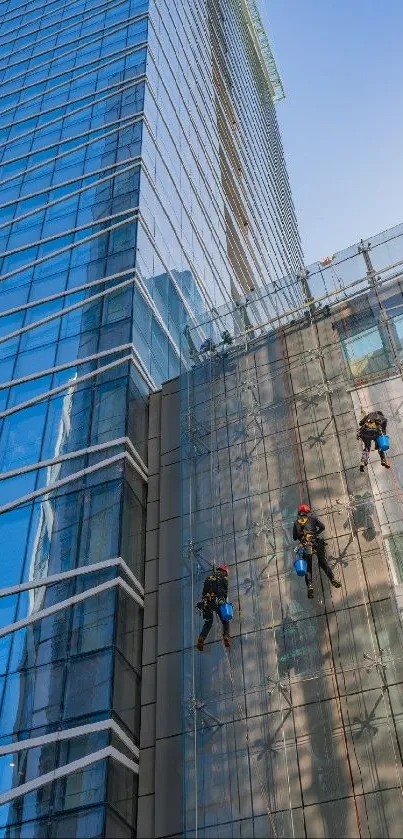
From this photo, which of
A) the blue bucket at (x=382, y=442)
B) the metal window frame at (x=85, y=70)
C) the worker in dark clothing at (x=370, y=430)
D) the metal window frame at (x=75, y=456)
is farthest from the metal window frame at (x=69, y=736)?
the metal window frame at (x=85, y=70)

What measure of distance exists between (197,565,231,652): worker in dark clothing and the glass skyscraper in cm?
184

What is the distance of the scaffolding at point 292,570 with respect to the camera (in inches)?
581

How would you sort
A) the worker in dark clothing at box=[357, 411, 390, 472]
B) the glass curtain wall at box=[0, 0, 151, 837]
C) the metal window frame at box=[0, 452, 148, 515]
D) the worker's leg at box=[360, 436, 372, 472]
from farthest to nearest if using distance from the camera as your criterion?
the metal window frame at box=[0, 452, 148, 515] → the worker's leg at box=[360, 436, 372, 472] → the worker in dark clothing at box=[357, 411, 390, 472] → the glass curtain wall at box=[0, 0, 151, 837]

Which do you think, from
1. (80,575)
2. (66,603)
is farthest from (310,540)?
(66,603)

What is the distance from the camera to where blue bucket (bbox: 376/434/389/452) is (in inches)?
672

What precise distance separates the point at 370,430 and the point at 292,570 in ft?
10.8

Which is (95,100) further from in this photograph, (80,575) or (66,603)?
(66,603)

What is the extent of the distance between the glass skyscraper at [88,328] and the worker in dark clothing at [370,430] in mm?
5695

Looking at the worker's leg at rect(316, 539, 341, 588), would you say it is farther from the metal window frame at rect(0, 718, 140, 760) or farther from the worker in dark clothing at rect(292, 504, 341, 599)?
the metal window frame at rect(0, 718, 140, 760)

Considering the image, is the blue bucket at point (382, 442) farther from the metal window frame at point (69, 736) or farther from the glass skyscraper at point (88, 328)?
the metal window frame at point (69, 736)

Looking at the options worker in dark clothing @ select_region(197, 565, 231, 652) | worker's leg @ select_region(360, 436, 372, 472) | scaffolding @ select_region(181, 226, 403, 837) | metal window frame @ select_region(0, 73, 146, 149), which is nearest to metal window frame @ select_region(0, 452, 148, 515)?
scaffolding @ select_region(181, 226, 403, 837)

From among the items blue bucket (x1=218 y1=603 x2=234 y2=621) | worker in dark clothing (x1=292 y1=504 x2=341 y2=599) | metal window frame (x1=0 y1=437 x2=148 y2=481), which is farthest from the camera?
metal window frame (x1=0 y1=437 x2=148 y2=481)

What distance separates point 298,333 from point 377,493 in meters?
5.50

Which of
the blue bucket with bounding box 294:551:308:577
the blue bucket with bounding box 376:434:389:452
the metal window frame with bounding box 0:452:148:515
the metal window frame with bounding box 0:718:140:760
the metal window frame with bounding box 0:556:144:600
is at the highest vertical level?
the metal window frame with bounding box 0:452:148:515
